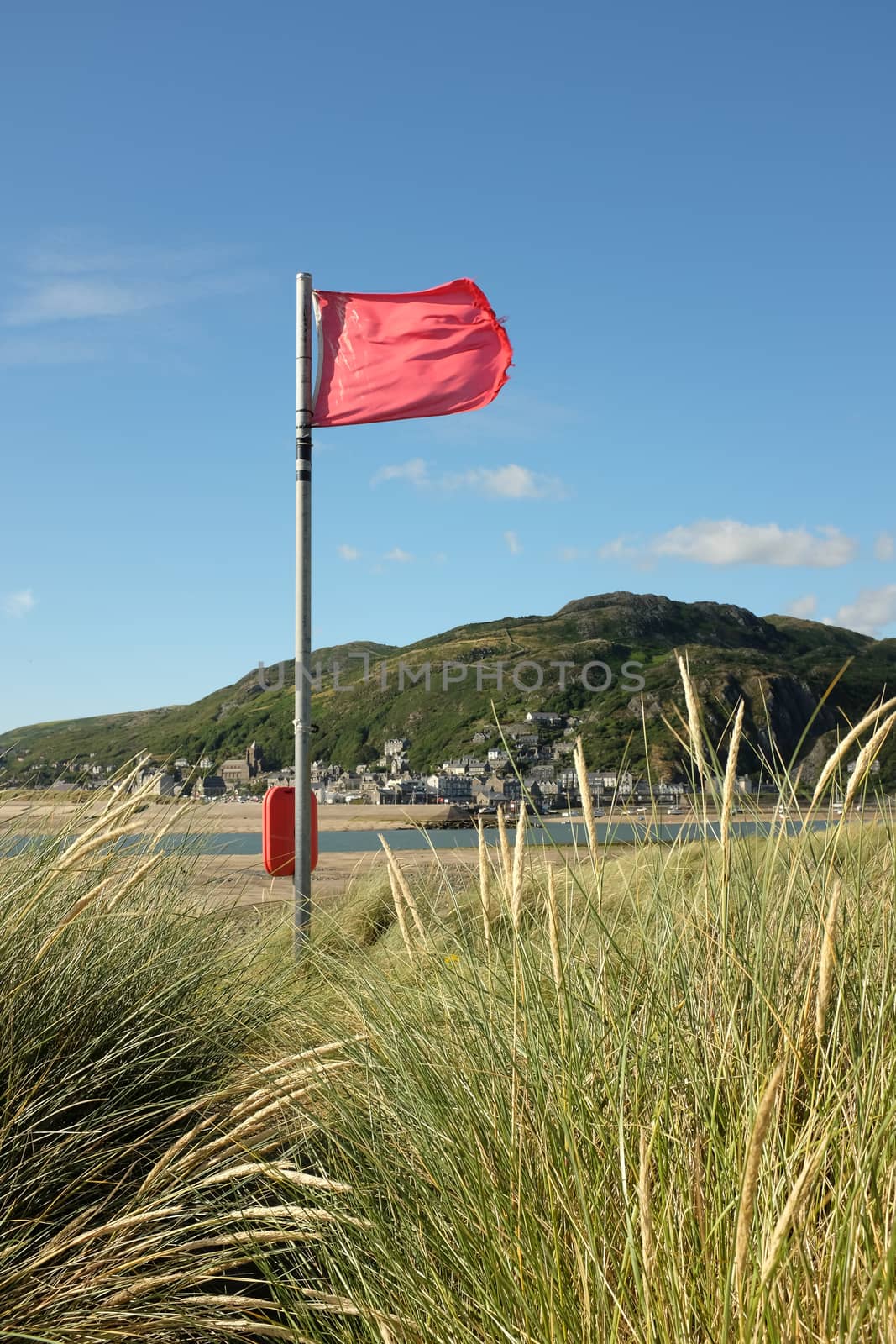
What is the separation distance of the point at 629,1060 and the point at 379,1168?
520 mm

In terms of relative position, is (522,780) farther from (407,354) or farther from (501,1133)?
(407,354)

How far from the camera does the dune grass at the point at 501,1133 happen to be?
1.46 metres

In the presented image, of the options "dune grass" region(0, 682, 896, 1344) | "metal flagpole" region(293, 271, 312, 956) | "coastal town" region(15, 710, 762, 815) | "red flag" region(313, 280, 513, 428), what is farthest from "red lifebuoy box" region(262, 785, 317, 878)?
"dune grass" region(0, 682, 896, 1344)

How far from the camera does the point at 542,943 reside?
2.74 metres

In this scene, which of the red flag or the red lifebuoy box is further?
the red flag

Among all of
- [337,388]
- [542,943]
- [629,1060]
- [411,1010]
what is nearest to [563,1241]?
[629,1060]

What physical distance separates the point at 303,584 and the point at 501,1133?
4.80m

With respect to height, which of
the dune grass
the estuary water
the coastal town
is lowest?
the dune grass

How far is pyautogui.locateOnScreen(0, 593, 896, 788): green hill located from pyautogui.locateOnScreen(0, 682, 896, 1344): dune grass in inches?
22.1

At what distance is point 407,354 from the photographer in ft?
23.4

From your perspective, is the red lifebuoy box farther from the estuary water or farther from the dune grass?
the dune grass

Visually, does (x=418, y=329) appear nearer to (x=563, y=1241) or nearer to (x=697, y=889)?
(x=697, y=889)

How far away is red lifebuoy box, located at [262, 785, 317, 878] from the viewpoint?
6.19 metres

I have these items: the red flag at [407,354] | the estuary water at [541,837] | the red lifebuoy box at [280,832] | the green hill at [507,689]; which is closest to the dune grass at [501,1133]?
the estuary water at [541,837]
